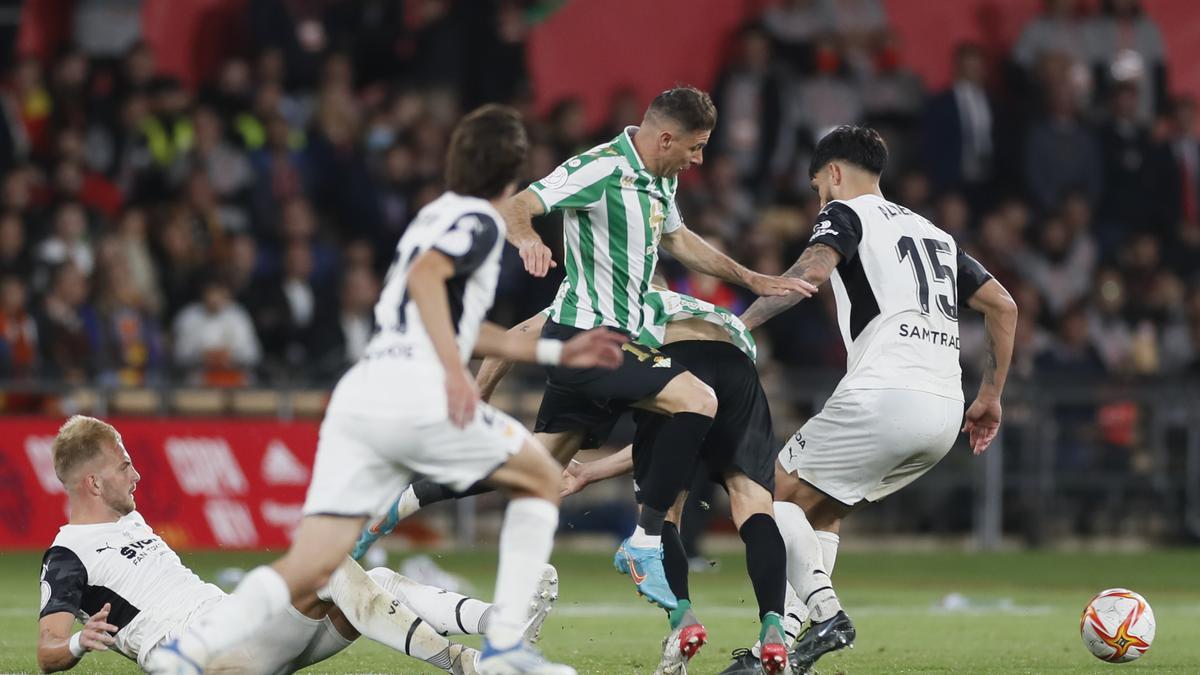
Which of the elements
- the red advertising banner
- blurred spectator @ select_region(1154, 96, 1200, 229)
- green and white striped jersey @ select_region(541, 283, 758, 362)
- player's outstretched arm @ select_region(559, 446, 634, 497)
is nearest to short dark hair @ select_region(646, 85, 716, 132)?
green and white striped jersey @ select_region(541, 283, 758, 362)

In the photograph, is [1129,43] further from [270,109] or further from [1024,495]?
[270,109]

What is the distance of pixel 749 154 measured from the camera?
761 inches

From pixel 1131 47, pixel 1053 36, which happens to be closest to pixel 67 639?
pixel 1053 36

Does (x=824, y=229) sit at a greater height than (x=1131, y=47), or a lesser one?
lesser

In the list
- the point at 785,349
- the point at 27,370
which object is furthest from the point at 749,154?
the point at 27,370

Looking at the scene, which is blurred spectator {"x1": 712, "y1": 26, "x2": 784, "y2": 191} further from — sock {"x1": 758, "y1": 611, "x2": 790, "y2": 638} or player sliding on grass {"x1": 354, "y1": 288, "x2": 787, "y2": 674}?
sock {"x1": 758, "y1": 611, "x2": 790, "y2": 638}

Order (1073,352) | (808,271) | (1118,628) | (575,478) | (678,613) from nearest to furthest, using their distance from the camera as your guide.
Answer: (678,613)
(808,271)
(1118,628)
(575,478)
(1073,352)

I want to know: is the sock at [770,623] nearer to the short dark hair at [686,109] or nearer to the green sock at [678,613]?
the green sock at [678,613]

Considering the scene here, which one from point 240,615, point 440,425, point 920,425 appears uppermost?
point 440,425

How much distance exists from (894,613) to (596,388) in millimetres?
4653

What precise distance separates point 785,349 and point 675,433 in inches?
390

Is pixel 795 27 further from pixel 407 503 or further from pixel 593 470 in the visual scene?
pixel 407 503

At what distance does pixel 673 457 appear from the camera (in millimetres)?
7984

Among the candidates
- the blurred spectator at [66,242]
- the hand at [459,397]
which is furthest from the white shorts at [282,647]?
the blurred spectator at [66,242]
